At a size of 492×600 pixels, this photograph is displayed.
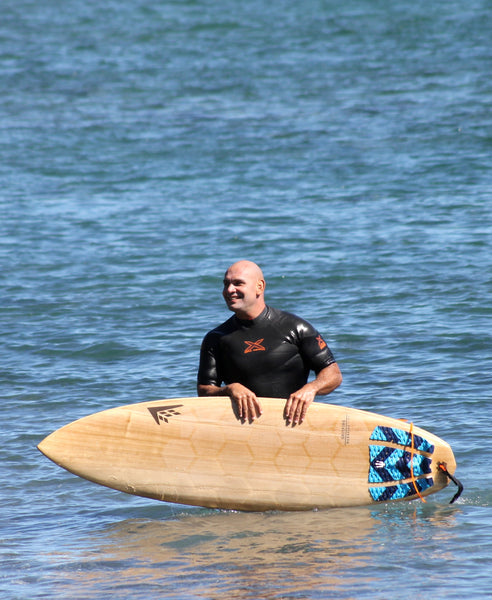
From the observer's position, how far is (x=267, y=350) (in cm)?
830

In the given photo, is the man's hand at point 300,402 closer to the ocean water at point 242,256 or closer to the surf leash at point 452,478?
the ocean water at point 242,256

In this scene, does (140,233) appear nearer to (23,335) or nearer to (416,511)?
(23,335)

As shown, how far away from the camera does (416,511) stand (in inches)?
344

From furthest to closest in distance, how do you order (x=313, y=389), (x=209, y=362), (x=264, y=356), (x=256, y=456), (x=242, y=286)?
1. (x=256, y=456)
2. (x=209, y=362)
3. (x=264, y=356)
4. (x=313, y=389)
5. (x=242, y=286)

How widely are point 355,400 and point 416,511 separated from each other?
313cm

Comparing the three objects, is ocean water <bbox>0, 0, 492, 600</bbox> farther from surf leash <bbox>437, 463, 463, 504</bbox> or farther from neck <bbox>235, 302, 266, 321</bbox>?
neck <bbox>235, 302, 266, 321</bbox>

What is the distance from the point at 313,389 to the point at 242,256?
1119cm

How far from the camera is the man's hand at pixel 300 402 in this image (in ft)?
27.0

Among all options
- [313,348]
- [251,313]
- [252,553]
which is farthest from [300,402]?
[252,553]

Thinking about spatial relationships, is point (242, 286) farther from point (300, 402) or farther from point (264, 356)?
point (300, 402)

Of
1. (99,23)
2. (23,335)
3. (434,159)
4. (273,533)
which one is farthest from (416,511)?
(99,23)

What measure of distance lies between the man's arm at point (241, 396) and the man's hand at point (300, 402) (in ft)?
0.84

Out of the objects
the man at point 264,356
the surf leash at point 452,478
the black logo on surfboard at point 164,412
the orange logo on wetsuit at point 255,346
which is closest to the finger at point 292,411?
the man at point 264,356

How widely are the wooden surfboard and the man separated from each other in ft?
0.69
